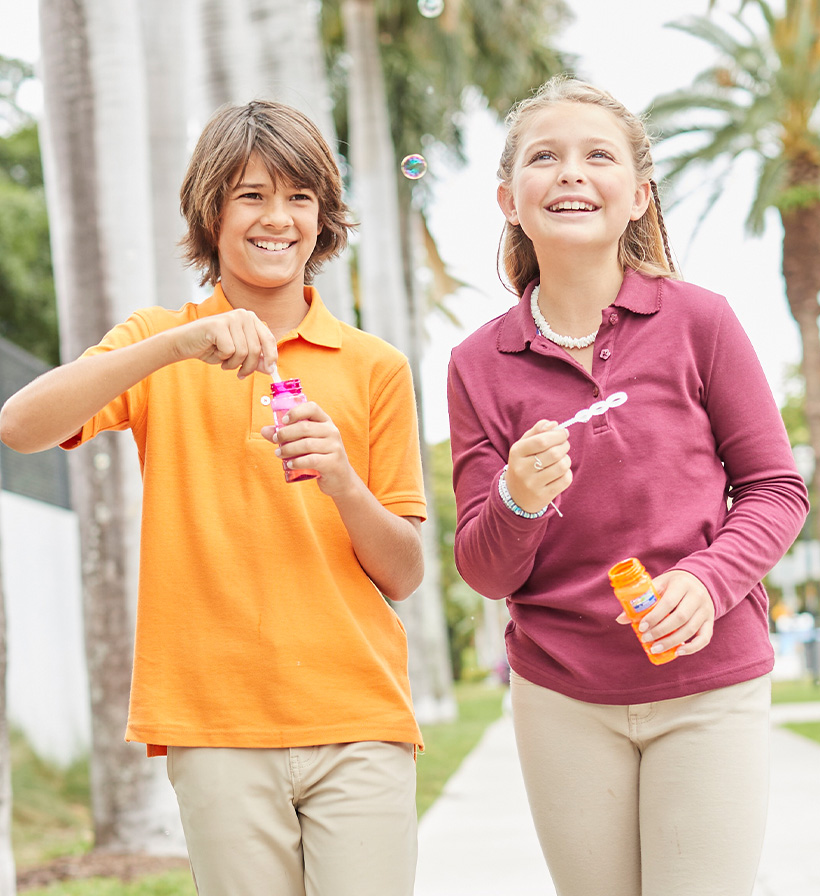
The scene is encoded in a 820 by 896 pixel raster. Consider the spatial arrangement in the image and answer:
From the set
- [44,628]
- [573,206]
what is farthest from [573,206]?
[44,628]

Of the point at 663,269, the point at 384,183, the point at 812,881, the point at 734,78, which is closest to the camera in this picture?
the point at 663,269

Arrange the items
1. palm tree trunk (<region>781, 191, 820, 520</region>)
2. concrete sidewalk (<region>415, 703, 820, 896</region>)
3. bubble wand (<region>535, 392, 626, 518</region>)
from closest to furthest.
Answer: bubble wand (<region>535, 392, 626, 518</region>) < concrete sidewalk (<region>415, 703, 820, 896</region>) < palm tree trunk (<region>781, 191, 820, 520</region>)

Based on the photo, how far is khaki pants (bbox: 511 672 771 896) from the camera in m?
1.81

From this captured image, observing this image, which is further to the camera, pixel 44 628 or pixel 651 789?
pixel 44 628

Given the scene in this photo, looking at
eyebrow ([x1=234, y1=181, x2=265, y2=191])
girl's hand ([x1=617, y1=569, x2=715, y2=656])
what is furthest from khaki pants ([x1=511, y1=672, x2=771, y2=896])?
eyebrow ([x1=234, y1=181, x2=265, y2=191])

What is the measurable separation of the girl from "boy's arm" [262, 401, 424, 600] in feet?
0.34

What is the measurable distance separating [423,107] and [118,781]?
44.6 ft

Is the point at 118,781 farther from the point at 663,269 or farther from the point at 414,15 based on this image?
the point at 414,15

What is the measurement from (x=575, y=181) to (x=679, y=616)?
76 centimetres

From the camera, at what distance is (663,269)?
2164 mm

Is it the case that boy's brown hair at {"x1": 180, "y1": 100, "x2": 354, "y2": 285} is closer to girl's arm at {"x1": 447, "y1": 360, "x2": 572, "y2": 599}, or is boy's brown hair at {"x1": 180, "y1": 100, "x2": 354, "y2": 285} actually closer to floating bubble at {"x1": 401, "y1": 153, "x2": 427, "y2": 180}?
girl's arm at {"x1": 447, "y1": 360, "x2": 572, "y2": 599}

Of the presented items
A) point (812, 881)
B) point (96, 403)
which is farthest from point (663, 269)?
point (812, 881)

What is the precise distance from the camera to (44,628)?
927 cm

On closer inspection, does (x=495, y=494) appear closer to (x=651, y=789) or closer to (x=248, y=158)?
(x=651, y=789)
